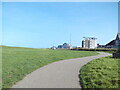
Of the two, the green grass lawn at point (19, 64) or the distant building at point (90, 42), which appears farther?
the distant building at point (90, 42)

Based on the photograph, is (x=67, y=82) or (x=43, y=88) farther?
(x=67, y=82)

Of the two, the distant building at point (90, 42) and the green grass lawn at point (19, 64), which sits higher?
the distant building at point (90, 42)

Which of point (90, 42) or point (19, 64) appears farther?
point (90, 42)

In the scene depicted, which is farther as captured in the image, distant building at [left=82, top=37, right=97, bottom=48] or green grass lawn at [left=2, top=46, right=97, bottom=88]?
distant building at [left=82, top=37, right=97, bottom=48]

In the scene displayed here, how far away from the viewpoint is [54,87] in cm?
505

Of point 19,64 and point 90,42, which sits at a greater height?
point 90,42

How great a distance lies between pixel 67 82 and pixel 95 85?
111 centimetres

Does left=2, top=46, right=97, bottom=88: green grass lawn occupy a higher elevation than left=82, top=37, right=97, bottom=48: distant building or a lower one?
lower

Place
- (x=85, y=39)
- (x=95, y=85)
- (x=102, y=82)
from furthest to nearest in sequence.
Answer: (x=85, y=39), (x=102, y=82), (x=95, y=85)

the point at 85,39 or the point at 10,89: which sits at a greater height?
the point at 85,39

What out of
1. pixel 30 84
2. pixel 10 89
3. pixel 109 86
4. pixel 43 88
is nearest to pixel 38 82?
pixel 30 84

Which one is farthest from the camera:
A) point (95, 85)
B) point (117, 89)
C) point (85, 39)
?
point (85, 39)

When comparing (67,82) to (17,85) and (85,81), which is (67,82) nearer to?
(85,81)

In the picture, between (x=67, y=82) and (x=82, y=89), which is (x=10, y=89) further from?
(x=82, y=89)
